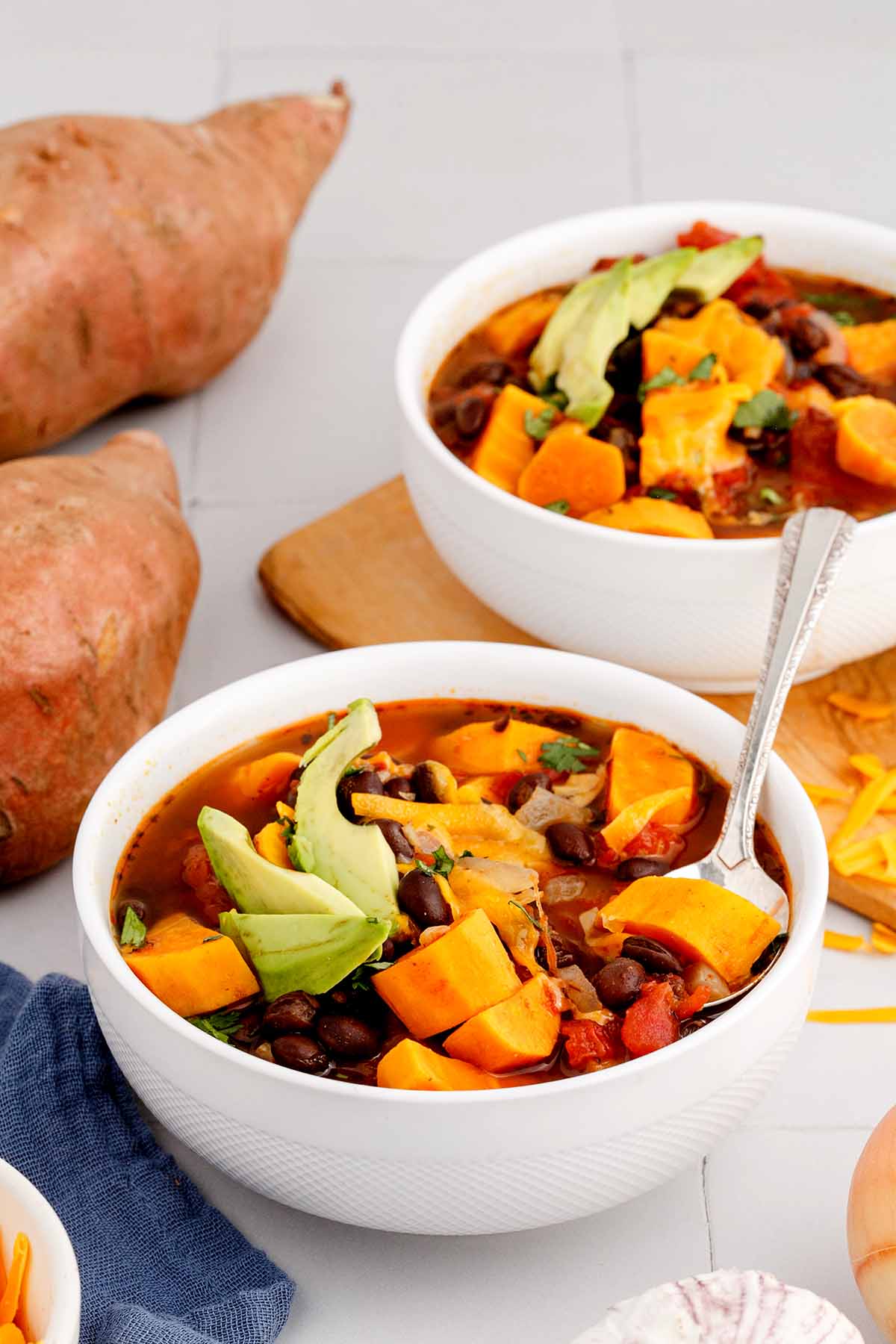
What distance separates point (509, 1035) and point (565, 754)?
543mm

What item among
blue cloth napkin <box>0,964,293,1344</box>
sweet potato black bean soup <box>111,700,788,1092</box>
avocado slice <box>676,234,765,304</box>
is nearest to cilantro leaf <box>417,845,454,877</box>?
sweet potato black bean soup <box>111,700,788,1092</box>

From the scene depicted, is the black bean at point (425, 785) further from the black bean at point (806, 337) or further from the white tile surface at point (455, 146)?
the white tile surface at point (455, 146)

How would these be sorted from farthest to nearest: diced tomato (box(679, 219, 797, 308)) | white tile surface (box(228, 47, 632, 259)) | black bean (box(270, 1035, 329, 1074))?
white tile surface (box(228, 47, 632, 259)), diced tomato (box(679, 219, 797, 308)), black bean (box(270, 1035, 329, 1074))

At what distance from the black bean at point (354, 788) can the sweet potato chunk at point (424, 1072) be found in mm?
370

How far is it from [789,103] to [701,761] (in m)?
3.14

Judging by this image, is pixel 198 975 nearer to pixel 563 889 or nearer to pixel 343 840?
pixel 343 840

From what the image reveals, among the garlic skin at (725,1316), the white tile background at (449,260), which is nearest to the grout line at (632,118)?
the white tile background at (449,260)

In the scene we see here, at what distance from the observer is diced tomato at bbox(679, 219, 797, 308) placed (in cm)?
336

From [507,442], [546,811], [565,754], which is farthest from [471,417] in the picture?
[546,811]

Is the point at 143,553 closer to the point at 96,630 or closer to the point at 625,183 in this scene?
the point at 96,630

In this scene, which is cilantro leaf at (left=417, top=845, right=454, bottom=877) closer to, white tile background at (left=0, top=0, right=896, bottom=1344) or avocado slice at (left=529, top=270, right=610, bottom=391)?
white tile background at (left=0, top=0, right=896, bottom=1344)

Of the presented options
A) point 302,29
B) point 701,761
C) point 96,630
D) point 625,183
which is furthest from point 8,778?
point 302,29

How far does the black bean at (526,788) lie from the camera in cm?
237

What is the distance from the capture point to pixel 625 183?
15.4 feet
